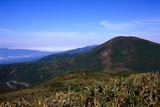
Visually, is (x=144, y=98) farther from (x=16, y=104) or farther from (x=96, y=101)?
(x=16, y=104)

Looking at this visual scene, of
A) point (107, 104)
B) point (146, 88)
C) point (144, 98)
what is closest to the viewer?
point (107, 104)

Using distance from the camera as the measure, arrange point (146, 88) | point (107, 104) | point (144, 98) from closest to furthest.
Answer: point (107, 104)
point (144, 98)
point (146, 88)

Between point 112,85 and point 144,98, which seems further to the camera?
point 112,85

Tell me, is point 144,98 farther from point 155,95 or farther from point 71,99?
point 71,99

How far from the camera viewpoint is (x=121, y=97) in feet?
47.5

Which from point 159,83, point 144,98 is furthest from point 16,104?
point 159,83

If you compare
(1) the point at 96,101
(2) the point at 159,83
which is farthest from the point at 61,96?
(2) the point at 159,83

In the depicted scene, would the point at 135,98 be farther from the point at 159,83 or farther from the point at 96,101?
the point at 159,83

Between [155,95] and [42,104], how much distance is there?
6046mm

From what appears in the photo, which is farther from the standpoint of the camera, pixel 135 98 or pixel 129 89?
pixel 129 89

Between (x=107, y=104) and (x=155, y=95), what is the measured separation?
3.22m

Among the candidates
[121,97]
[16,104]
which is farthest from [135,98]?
[16,104]

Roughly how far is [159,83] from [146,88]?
1.28 m

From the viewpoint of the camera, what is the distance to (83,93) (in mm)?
15812
